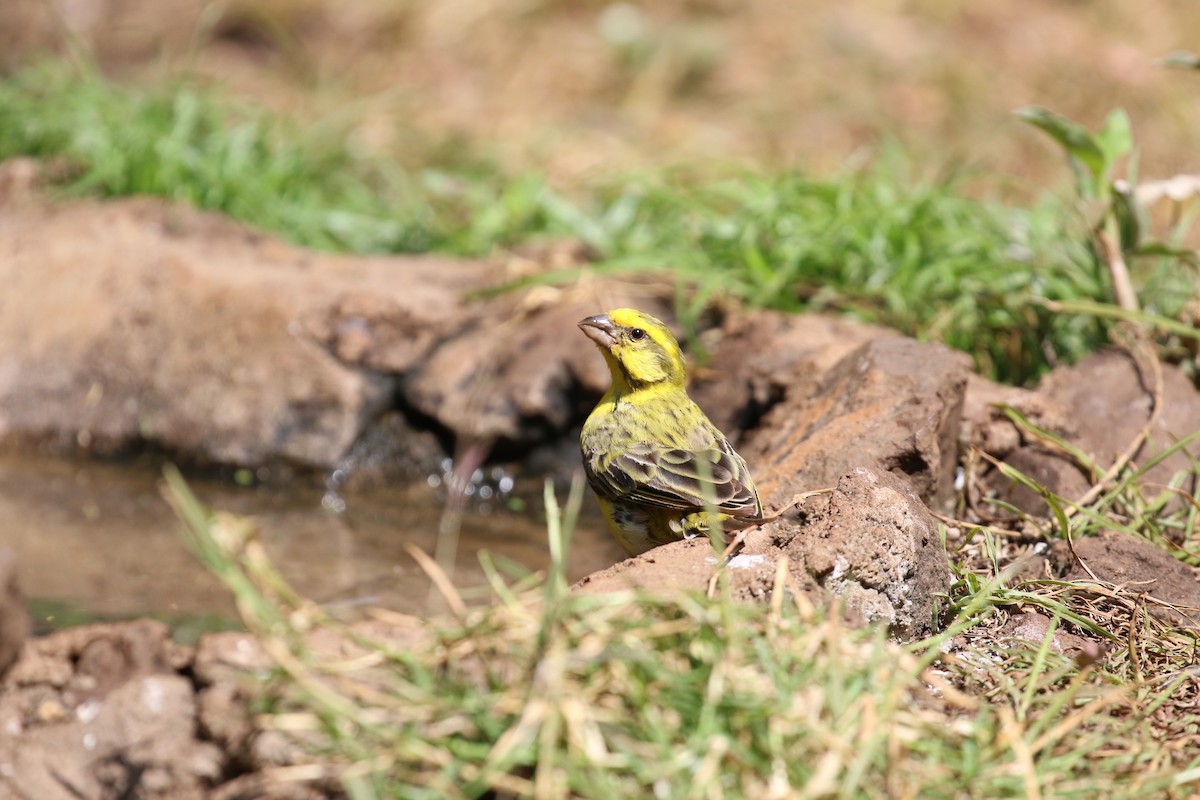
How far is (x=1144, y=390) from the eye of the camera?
4852mm

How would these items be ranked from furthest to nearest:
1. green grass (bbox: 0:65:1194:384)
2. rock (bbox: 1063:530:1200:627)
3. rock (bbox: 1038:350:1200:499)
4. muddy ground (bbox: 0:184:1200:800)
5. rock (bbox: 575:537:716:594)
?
green grass (bbox: 0:65:1194:384) → rock (bbox: 1038:350:1200:499) → rock (bbox: 1063:530:1200:627) → muddy ground (bbox: 0:184:1200:800) → rock (bbox: 575:537:716:594)

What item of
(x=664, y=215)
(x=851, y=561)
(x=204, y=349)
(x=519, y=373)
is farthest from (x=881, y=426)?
(x=204, y=349)

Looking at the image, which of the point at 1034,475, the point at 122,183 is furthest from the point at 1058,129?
the point at 122,183

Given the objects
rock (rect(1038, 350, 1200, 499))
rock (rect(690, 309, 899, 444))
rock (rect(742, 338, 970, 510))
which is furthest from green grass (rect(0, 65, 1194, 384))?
rock (rect(742, 338, 970, 510))

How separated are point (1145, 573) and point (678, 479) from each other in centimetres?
148

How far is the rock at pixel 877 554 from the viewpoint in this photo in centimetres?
318

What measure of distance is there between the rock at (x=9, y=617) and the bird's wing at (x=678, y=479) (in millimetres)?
1925

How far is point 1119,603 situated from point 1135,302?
1.86 metres

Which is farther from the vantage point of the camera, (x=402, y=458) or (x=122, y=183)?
(x=122, y=183)

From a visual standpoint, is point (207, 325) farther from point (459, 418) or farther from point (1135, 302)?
point (1135, 302)

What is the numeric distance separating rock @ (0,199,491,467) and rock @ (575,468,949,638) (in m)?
2.86

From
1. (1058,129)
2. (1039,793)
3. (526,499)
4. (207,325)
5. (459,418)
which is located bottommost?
(526,499)

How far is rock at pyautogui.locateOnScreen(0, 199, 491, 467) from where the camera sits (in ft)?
19.2

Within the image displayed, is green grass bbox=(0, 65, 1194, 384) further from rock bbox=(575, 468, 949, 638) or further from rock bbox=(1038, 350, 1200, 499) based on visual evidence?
rock bbox=(575, 468, 949, 638)
